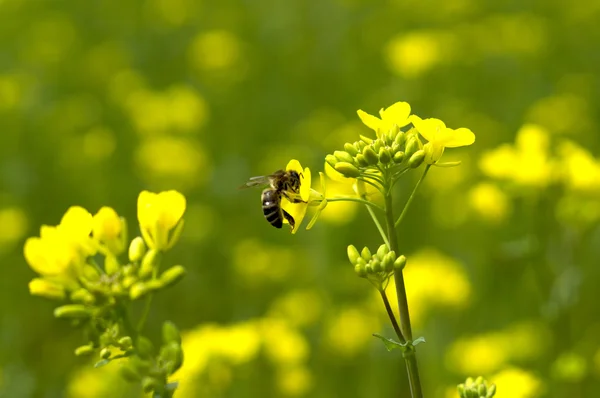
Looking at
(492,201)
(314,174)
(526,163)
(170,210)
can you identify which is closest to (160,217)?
(170,210)

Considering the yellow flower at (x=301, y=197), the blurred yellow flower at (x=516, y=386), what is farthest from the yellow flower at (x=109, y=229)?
the blurred yellow flower at (x=516, y=386)

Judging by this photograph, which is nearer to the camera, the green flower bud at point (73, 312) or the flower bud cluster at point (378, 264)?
the green flower bud at point (73, 312)

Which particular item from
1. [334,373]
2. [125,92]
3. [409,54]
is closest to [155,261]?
[334,373]

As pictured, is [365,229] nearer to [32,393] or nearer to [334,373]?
[334,373]

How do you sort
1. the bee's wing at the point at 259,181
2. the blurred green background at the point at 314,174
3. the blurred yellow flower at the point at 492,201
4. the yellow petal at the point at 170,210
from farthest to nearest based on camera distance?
the blurred yellow flower at the point at 492,201, the blurred green background at the point at 314,174, the bee's wing at the point at 259,181, the yellow petal at the point at 170,210

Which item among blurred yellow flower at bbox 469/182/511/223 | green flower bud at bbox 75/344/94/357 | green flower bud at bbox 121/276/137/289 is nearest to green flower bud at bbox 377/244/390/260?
green flower bud at bbox 121/276/137/289

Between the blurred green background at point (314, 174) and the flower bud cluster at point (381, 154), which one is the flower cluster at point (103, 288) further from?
the blurred green background at point (314, 174)

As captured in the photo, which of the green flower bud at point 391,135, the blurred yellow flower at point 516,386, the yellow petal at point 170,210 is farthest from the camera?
the blurred yellow flower at point 516,386
